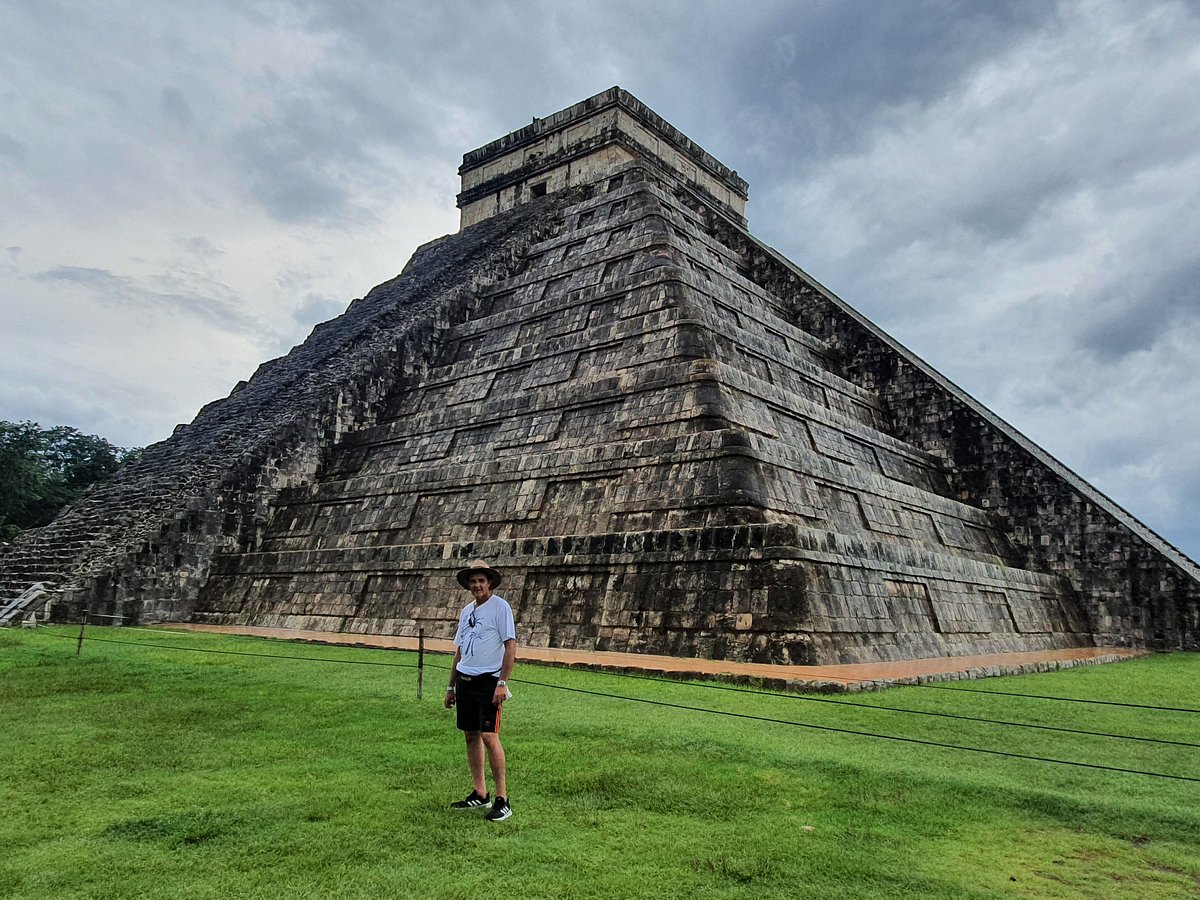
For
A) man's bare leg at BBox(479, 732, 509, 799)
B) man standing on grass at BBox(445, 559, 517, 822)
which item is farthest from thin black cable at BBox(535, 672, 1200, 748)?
man's bare leg at BBox(479, 732, 509, 799)

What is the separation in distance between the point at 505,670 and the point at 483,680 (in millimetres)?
125

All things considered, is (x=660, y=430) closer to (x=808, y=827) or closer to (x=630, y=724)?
(x=630, y=724)

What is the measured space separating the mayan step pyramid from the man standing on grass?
501cm

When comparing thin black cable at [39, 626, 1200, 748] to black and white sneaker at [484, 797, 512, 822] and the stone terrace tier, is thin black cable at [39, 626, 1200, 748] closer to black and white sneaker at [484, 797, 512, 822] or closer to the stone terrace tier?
the stone terrace tier

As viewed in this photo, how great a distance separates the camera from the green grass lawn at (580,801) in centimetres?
328

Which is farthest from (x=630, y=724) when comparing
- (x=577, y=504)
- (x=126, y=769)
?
(x=577, y=504)

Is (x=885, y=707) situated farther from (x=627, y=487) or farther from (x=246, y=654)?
(x=246, y=654)

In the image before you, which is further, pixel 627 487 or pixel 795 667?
pixel 627 487

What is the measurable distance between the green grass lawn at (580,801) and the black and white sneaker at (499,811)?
0.06 metres

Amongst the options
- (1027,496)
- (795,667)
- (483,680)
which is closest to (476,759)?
(483,680)

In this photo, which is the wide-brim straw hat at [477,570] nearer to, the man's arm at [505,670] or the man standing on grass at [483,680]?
the man standing on grass at [483,680]

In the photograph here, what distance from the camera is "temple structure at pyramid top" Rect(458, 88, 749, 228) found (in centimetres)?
2286

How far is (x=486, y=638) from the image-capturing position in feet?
13.7

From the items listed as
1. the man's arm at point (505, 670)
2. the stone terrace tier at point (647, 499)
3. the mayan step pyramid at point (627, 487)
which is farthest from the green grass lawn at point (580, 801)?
the mayan step pyramid at point (627, 487)
